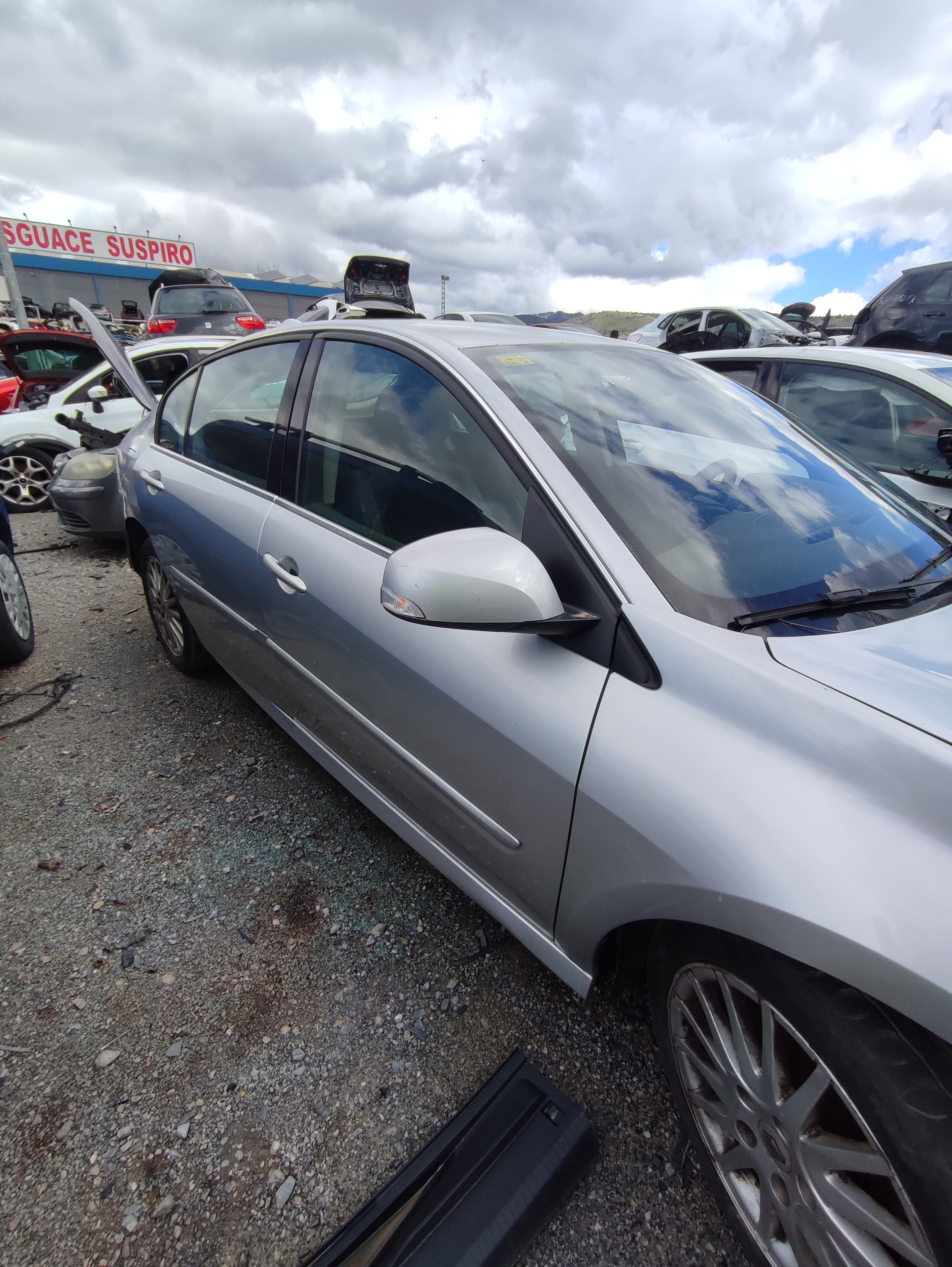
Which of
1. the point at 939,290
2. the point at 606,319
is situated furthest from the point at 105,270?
the point at 939,290

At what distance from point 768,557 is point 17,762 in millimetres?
2937

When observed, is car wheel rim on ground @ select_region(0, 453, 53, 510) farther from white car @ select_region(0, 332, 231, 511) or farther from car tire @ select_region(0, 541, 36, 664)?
car tire @ select_region(0, 541, 36, 664)

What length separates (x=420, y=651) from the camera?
1572mm

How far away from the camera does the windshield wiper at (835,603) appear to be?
1.25 m

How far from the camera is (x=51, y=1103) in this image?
1.53m

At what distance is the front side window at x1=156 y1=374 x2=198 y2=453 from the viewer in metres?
2.89

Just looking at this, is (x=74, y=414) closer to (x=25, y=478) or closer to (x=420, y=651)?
(x=25, y=478)

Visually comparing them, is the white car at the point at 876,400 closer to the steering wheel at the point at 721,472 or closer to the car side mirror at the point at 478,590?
the steering wheel at the point at 721,472

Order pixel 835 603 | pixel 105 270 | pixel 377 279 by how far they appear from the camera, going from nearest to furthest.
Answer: pixel 835 603, pixel 377 279, pixel 105 270

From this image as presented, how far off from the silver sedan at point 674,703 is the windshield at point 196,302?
1046 cm

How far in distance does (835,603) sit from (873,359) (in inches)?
125

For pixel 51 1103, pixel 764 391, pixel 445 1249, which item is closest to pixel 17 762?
pixel 51 1103

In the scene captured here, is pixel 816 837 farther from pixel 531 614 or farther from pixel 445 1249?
pixel 445 1249

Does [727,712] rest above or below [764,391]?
below
